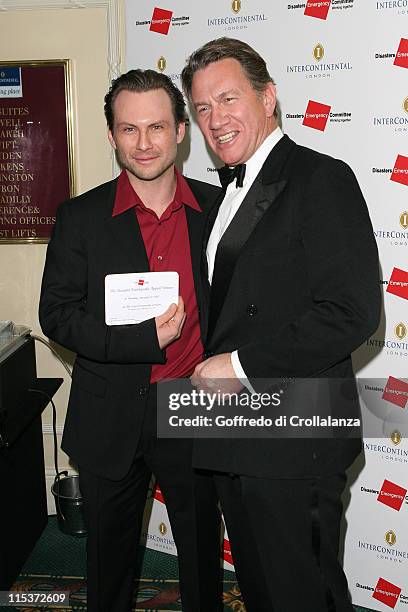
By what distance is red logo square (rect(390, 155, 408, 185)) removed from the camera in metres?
2.79

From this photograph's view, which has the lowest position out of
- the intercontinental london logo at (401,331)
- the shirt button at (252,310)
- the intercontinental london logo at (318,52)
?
the intercontinental london logo at (401,331)

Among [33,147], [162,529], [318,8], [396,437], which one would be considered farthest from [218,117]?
[162,529]

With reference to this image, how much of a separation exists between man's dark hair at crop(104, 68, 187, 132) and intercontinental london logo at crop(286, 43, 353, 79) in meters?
0.69

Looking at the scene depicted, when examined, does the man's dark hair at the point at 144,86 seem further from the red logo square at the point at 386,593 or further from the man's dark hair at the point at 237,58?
the red logo square at the point at 386,593

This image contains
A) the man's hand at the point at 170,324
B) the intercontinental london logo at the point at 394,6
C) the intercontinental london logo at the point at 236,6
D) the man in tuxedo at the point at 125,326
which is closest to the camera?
the man's hand at the point at 170,324

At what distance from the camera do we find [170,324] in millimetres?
2277

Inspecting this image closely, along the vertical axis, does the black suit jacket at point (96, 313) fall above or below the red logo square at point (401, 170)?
below

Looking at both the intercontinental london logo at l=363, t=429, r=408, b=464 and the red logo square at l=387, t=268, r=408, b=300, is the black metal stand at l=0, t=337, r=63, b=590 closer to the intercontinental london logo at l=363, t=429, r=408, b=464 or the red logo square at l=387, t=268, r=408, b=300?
the intercontinental london logo at l=363, t=429, r=408, b=464

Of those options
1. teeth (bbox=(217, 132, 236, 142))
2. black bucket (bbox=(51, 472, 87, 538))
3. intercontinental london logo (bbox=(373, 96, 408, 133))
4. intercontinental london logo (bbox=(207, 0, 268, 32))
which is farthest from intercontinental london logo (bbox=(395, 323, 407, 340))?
black bucket (bbox=(51, 472, 87, 538))

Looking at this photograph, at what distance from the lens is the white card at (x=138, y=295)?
90.3 inches

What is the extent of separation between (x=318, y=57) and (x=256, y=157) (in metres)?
1.04

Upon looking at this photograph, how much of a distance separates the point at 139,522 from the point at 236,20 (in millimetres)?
2022

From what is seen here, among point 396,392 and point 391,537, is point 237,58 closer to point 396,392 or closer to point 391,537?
point 396,392

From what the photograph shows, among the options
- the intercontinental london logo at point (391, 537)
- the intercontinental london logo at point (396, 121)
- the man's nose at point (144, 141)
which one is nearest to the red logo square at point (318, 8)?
the intercontinental london logo at point (396, 121)
